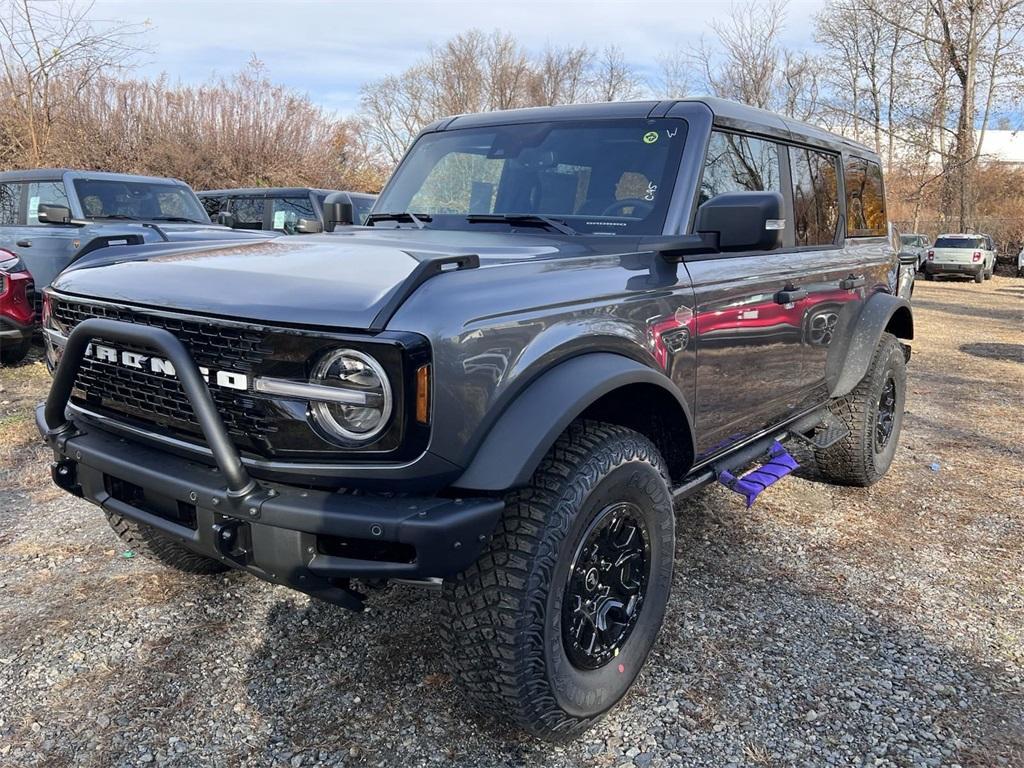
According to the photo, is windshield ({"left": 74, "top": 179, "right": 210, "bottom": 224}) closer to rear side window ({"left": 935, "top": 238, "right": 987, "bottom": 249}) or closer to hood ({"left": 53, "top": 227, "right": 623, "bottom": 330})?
hood ({"left": 53, "top": 227, "right": 623, "bottom": 330})

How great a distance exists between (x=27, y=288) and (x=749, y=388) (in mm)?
6291

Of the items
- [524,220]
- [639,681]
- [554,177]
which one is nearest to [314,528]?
[639,681]

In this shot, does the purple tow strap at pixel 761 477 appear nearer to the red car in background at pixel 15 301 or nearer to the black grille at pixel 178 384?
the black grille at pixel 178 384

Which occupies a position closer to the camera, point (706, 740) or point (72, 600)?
point (706, 740)

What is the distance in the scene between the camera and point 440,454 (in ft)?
6.40

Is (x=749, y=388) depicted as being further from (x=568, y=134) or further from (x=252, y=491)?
(x=252, y=491)

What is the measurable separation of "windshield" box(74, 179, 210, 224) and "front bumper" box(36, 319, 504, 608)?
6621mm

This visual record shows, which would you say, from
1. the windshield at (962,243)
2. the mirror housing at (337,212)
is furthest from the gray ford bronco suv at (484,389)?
the windshield at (962,243)

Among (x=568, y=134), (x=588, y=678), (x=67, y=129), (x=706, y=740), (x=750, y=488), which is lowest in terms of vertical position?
(x=706, y=740)

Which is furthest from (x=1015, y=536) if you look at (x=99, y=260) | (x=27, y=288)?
(x=27, y=288)

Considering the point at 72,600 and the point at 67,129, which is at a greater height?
the point at 67,129

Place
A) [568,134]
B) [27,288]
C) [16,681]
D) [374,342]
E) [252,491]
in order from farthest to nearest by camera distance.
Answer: [27,288], [568,134], [16,681], [252,491], [374,342]

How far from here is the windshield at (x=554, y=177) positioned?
3.00 metres

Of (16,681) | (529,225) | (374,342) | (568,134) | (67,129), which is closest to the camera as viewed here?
(374,342)
